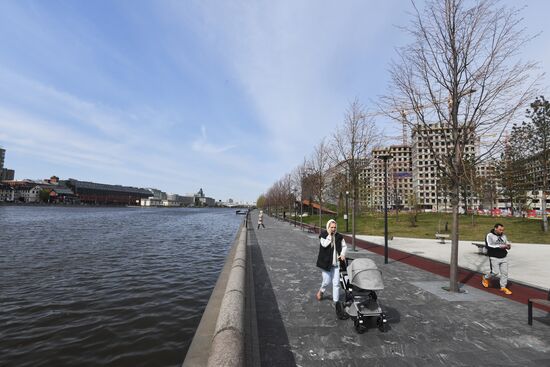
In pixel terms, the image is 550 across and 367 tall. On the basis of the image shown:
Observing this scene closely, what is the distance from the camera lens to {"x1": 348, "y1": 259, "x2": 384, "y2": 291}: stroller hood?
5242 millimetres

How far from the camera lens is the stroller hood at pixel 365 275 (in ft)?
17.2

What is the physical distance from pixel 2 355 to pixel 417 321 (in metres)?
8.11

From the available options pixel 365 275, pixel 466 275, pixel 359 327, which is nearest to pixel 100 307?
pixel 359 327

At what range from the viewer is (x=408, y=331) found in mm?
5379

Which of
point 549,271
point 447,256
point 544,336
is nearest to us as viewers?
point 544,336

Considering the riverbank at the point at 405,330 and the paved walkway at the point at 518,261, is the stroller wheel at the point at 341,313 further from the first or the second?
the paved walkway at the point at 518,261

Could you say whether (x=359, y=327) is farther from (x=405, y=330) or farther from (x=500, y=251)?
(x=500, y=251)

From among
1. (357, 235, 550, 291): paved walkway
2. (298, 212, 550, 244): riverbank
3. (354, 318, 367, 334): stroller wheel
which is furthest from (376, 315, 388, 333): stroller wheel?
(298, 212, 550, 244): riverbank

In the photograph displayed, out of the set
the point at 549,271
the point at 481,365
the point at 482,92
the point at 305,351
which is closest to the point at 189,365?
the point at 305,351

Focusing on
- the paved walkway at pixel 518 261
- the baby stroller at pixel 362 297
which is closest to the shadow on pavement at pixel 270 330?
the baby stroller at pixel 362 297

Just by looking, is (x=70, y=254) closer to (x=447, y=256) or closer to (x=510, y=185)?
(x=447, y=256)

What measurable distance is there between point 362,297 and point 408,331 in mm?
957

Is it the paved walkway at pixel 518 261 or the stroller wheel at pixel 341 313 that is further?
the paved walkway at pixel 518 261

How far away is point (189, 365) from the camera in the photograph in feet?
14.0
